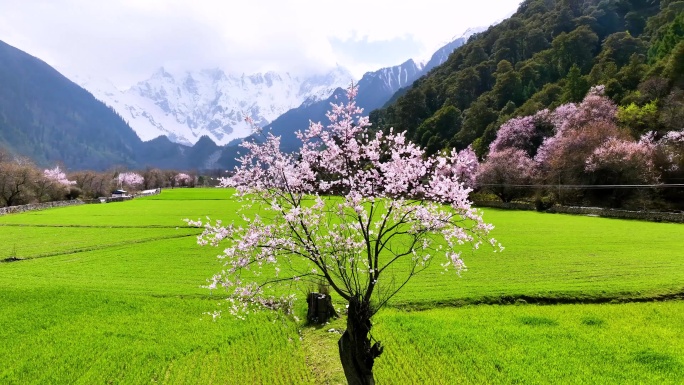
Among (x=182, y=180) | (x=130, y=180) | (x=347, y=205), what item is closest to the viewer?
(x=347, y=205)

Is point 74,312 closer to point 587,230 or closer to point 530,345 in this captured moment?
point 530,345

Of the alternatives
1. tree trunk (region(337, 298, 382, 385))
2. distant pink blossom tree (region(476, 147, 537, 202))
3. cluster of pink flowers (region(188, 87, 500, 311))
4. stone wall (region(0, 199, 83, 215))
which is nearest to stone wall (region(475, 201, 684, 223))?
distant pink blossom tree (region(476, 147, 537, 202))

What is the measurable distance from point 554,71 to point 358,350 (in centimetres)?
7992

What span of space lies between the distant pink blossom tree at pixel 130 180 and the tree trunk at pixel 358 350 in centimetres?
12883

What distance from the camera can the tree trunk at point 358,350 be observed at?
6.96 metres

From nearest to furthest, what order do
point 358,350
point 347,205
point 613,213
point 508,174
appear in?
point 358,350 → point 347,205 → point 613,213 → point 508,174

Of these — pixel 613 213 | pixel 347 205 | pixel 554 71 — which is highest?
pixel 554 71

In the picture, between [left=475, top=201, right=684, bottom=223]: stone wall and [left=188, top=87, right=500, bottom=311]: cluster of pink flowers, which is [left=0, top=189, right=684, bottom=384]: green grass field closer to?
[left=188, top=87, right=500, bottom=311]: cluster of pink flowers

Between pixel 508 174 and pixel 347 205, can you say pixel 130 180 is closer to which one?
pixel 508 174

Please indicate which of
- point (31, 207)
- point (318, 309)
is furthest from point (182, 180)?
point (318, 309)

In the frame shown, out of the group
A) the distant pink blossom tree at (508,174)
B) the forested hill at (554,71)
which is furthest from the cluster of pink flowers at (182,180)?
the distant pink blossom tree at (508,174)

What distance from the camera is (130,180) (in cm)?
12750

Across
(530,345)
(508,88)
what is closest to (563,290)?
(530,345)

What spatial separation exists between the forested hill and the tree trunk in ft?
148
